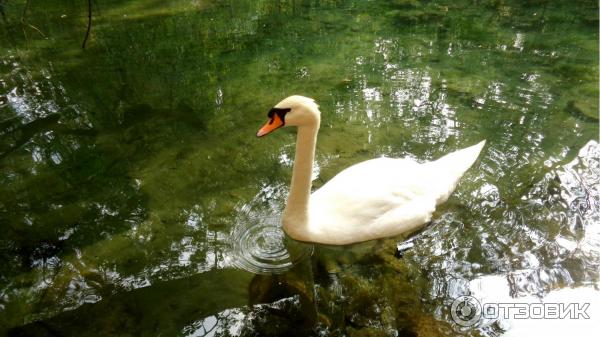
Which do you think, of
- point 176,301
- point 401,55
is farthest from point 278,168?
point 401,55

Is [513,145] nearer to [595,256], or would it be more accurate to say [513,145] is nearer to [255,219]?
[595,256]

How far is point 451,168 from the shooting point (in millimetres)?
3336

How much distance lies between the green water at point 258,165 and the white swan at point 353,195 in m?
0.21

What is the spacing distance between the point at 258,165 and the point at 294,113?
4.91 feet

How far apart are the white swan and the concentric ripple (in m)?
0.20

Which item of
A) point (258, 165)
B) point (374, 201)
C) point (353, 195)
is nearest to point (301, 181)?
point (353, 195)

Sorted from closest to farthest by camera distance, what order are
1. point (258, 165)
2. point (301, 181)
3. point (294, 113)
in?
point (294, 113), point (301, 181), point (258, 165)

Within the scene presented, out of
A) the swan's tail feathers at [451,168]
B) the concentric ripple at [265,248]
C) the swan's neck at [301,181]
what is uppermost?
the swan's neck at [301,181]

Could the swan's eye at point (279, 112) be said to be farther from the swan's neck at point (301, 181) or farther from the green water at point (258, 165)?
the green water at point (258, 165)

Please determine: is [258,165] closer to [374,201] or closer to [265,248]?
[265,248]

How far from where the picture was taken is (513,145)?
4.04 metres

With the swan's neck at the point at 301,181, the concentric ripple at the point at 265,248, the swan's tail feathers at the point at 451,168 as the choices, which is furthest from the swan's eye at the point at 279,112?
the swan's tail feathers at the point at 451,168

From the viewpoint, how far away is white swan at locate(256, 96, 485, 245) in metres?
2.52

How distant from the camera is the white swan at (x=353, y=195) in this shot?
2.52 meters
